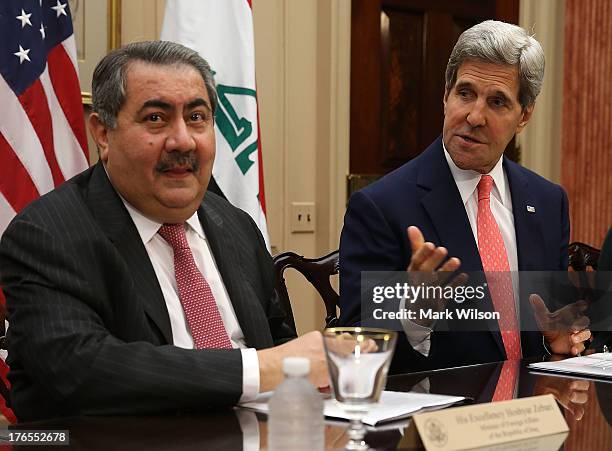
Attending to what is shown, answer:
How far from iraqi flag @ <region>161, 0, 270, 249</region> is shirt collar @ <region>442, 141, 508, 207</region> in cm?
108

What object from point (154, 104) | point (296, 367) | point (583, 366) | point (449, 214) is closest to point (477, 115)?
point (449, 214)

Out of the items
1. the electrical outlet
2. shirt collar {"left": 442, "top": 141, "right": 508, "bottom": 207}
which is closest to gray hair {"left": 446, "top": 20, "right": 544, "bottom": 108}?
shirt collar {"left": 442, "top": 141, "right": 508, "bottom": 207}

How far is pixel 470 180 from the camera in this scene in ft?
8.29

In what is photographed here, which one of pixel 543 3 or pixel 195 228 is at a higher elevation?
pixel 543 3

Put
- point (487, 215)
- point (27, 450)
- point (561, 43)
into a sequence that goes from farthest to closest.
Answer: point (561, 43), point (487, 215), point (27, 450)

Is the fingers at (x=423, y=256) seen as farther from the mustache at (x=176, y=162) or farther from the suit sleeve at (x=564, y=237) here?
the suit sleeve at (x=564, y=237)

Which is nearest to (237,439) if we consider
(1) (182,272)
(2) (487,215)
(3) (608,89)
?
(1) (182,272)

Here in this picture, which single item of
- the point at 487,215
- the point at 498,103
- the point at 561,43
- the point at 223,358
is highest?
the point at 561,43

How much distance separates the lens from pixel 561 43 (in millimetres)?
5012

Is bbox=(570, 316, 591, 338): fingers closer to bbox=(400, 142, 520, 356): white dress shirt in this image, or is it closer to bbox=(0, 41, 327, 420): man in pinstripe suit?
bbox=(400, 142, 520, 356): white dress shirt

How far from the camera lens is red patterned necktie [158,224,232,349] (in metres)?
1.83

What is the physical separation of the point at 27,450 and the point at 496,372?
3.63ft

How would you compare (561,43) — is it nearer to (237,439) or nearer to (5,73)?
(5,73)

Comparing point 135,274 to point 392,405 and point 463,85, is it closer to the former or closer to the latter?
point 392,405
